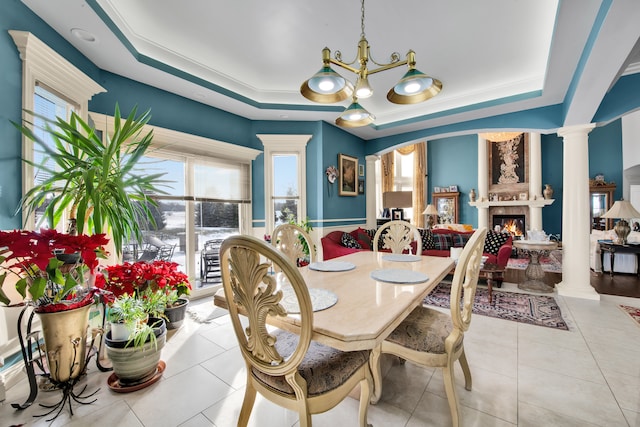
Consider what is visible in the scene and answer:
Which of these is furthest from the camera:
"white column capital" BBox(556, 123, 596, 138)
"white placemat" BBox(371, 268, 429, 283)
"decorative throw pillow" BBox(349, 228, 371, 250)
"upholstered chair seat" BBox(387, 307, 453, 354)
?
"decorative throw pillow" BBox(349, 228, 371, 250)

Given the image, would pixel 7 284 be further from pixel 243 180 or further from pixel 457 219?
pixel 457 219

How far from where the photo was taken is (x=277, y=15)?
2.26 metres

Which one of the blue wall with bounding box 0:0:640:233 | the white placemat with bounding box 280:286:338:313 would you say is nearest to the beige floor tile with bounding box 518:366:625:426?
the white placemat with bounding box 280:286:338:313

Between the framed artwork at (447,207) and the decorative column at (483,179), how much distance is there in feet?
2.36

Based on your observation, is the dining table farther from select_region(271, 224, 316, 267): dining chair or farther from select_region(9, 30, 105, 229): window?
select_region(9, 30, 105, 229): window

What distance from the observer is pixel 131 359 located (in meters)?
1.68

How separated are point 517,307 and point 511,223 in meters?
5.72

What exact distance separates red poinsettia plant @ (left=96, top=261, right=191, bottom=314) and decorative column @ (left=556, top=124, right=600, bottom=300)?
4.48 meters

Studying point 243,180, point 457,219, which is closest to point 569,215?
point 243,180

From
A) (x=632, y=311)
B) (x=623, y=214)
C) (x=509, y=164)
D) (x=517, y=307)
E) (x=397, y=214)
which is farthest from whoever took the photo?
(x=397, y=214)

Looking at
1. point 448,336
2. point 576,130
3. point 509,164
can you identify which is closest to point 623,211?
point 576,130

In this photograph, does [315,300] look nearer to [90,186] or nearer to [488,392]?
[488,392]

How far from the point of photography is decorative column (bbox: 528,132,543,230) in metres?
7.15

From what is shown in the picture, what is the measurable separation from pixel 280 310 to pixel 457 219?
348 inches
